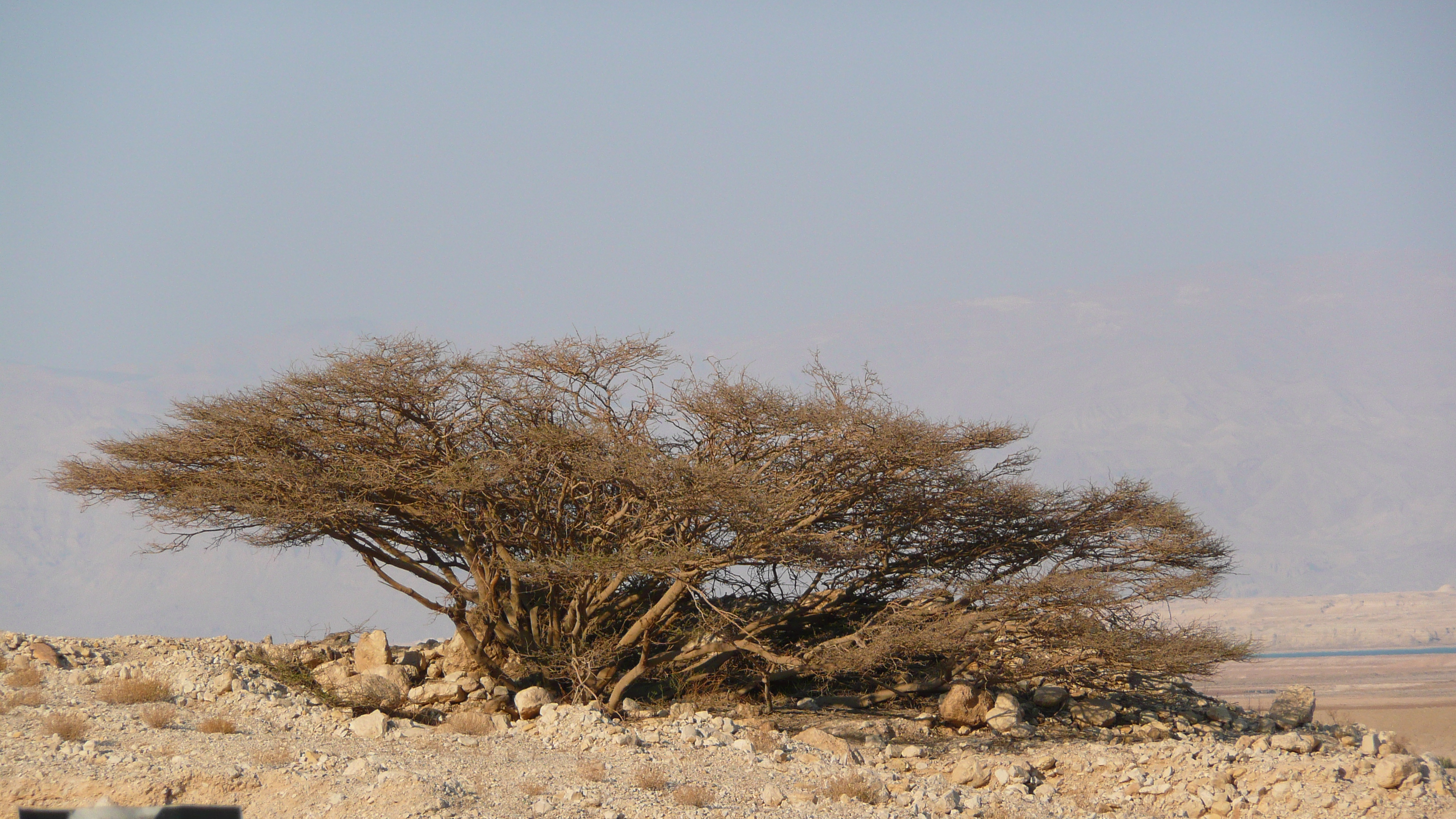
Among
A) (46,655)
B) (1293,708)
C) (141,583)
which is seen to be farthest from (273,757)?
(141,583)

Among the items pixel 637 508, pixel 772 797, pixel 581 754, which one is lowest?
pixel 772 797

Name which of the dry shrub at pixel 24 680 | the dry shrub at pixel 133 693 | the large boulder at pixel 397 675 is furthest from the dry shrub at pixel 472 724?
the dry shrub at pixel 24 680

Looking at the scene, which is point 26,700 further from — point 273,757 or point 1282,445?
point 1282,445

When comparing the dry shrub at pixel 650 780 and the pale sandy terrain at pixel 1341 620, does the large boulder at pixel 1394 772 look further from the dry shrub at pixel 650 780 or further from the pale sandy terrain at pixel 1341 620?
the pale sandy terrain at pixel 1341 620

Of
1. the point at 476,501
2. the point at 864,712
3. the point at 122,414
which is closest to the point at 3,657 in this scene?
the point at 476,501

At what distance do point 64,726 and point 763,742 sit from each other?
7.59 meters

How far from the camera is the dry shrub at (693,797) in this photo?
11.7 meters

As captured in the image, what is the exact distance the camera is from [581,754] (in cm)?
1362

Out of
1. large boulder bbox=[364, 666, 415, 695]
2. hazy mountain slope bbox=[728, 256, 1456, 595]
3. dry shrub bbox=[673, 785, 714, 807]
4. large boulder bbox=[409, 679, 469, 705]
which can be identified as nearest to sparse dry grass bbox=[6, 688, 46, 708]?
large boulder bbox=[364, 666, 415, 695]

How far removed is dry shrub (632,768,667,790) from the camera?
12133 millimetres

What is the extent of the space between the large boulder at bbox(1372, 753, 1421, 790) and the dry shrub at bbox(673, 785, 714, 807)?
7.40m

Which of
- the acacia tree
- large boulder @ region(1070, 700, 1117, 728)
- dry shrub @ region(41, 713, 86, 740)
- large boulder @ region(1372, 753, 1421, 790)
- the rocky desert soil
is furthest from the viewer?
large boulder @ region(1070, 700, 1117, 728)

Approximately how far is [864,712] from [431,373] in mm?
8196

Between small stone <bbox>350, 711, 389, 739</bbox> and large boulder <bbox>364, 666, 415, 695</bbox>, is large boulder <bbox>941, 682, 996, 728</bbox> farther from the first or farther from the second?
small stone <bbox>350, 711, 389, 739</bbox>
